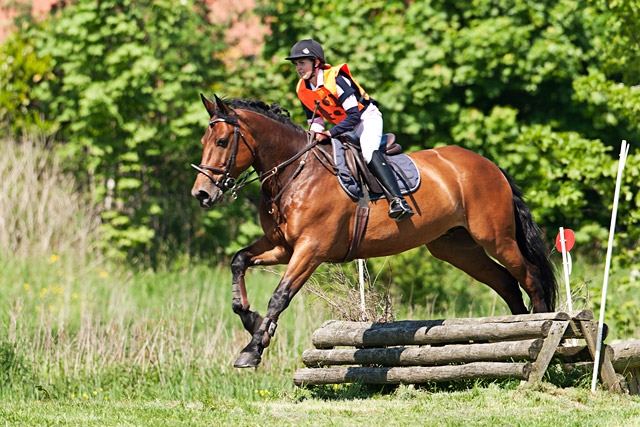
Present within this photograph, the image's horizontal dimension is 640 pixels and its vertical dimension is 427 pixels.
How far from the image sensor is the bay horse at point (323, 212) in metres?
7.62

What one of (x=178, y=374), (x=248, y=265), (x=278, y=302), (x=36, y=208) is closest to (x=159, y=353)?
(x=178, y=374)

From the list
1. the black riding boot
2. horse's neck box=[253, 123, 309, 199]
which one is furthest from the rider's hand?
the black riding boot

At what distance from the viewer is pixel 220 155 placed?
24.9ft

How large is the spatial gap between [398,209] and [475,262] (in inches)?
60.5

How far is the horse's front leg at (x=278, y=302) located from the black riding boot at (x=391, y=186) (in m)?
0.81

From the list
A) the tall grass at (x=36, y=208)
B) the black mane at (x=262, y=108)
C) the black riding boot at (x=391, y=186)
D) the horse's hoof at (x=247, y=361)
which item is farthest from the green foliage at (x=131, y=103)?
the horse's hoof at (x=247, y=361)

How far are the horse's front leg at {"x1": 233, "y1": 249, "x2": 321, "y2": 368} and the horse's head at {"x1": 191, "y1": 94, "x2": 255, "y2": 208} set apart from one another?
81cm

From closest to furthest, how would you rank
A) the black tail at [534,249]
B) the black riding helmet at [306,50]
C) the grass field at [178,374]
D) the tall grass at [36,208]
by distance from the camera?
the grass field at [178,374] → the black riding helmet at [306,50] → the black tail at [534,249] → the tall grass at [36,208]

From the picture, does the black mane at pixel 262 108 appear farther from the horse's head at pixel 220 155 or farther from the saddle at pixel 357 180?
the saddle at pixel 357 180

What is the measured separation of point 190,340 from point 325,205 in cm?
363

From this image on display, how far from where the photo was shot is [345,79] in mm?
7996

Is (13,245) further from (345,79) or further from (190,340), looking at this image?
(345,79)

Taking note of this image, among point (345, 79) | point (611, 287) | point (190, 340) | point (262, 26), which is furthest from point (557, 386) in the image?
point (262, 26)

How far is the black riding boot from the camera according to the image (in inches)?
314
